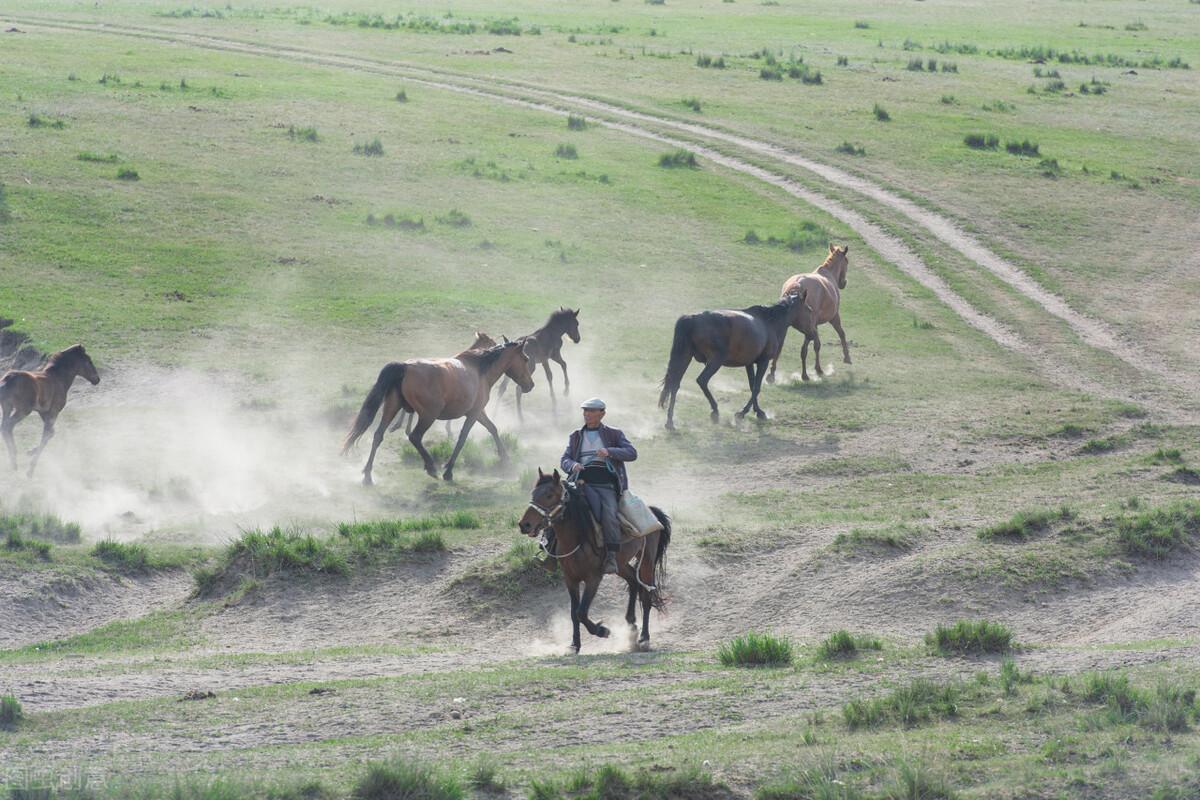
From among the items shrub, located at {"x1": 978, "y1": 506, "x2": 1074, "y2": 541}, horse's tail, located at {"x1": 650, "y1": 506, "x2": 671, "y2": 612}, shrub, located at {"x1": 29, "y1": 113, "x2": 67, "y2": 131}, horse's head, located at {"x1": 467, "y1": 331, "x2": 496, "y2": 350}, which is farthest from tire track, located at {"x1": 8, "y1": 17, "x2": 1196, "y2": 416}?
shrub, located at {"x1": 29, "y1": 113, "x2": 67, "y2": 131}

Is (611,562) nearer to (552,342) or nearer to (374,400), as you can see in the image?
(374,400)

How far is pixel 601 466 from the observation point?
41.2 ft

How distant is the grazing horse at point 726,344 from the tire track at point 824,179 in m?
5.78

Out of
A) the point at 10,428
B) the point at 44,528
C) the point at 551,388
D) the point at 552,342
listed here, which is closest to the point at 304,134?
the point at 552,342

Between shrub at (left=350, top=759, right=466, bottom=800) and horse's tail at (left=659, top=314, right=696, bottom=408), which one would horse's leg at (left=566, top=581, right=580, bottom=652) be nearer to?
shrub at (left=350, top=759, right=466, bottom=800)

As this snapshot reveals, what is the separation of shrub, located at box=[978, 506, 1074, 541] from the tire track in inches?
330

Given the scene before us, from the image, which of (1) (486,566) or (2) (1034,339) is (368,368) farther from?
(2) (1034,339)

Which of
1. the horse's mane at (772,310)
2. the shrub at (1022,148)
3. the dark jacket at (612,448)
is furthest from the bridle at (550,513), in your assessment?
the shrub at (1022,148)

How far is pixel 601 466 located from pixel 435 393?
6.99 m

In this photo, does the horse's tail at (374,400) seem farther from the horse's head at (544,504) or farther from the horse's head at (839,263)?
the horse's head at (839,263)

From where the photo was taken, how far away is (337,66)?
2074 inches

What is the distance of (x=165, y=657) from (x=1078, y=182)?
32.6 m

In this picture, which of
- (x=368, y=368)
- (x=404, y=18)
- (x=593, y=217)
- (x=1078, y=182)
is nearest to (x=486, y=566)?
(x=368, y=368)

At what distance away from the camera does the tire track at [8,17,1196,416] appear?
87.4 ft
